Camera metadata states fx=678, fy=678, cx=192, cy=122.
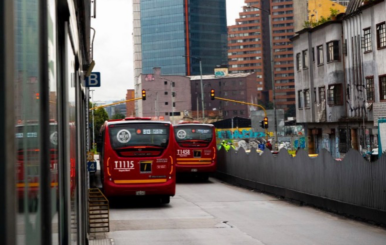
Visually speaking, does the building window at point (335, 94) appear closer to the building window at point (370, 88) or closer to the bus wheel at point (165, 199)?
the building window at point (370, 88)

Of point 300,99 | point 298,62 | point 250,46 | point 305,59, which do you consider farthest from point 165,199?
point 250,46

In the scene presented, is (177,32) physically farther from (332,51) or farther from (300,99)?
(332,51)

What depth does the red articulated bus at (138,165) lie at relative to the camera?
66.4 feet

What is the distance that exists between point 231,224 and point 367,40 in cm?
2982

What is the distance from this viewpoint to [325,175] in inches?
712

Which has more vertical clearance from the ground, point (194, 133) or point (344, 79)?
A: point (344, 79)

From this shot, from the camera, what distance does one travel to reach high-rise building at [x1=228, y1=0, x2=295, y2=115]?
189m

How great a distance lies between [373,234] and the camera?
13.6 m

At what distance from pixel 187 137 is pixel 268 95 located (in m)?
159

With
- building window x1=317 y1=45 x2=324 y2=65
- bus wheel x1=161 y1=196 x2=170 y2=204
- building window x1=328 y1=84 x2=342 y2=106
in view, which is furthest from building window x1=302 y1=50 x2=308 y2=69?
bus wheel x1=161 y1=196 x2=170 y2=204

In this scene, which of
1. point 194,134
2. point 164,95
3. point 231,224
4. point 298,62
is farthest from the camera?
point 164,95

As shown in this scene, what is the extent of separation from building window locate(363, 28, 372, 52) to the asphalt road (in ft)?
73.2

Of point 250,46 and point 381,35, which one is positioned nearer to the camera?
point 381,35

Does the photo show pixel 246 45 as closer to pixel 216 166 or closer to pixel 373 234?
pixel 216 166
